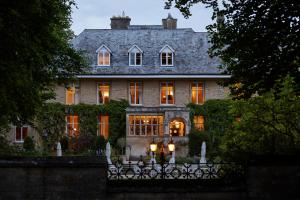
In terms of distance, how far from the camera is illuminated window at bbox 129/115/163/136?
4575cm

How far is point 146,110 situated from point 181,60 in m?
5.81

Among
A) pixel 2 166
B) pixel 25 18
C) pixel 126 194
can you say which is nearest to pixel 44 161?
pixel 2 166

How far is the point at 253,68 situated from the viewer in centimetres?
1477

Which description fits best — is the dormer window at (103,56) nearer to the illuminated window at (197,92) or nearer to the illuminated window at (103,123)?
the illuminated window at (103,123)

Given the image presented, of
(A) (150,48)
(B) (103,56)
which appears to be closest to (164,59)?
(A) (150,48)

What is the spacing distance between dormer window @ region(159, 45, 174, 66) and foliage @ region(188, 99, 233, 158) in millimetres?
4329

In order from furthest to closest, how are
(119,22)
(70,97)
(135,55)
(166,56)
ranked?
(119,22) < (135,55) < (166,56) < (70,97)

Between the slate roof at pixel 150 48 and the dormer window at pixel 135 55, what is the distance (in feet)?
1.26

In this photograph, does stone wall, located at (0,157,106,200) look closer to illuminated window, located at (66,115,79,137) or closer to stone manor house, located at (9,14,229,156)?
stone manor house, located at (9,14,229,156)

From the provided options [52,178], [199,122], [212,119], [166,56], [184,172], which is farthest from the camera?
[166,56]

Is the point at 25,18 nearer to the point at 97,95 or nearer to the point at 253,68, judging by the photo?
the point at 253,68

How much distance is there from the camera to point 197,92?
47.4m

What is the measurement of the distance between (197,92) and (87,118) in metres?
9.71

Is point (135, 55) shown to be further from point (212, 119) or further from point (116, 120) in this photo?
point (212, 119)
